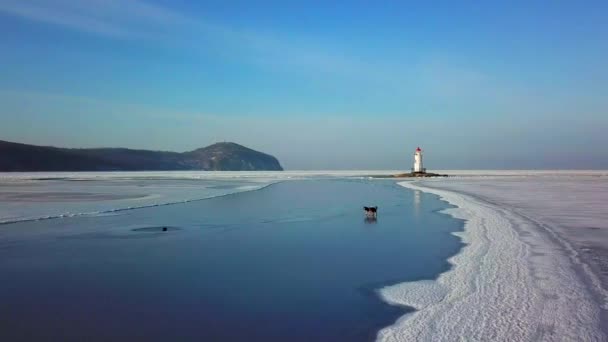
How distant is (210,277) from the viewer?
6941 millimetres

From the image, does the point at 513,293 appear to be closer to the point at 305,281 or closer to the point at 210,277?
the point at 305,281

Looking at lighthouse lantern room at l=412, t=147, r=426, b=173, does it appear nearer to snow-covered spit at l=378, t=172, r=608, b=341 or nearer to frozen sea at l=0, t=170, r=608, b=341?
frozen sea at l=0, t=170, r=608, b=341

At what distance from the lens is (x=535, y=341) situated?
427 cm

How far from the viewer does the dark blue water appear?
4.79m

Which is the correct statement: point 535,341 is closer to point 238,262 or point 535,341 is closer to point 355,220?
point 238,262

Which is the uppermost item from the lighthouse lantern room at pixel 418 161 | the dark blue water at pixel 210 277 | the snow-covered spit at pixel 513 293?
the lighthouse lantern room at pixel 418 161

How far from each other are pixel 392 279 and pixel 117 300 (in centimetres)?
352

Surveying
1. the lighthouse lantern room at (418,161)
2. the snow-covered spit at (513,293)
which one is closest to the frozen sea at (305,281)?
the snow-covered spit at (513,293)

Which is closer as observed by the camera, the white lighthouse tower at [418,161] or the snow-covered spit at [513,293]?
the snow-covered spit at [513,293]

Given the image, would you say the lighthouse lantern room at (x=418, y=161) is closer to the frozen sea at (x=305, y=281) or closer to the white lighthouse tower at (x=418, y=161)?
the white lighthouse tower at (x=418, y=161)

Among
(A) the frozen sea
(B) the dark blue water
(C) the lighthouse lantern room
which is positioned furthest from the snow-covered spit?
(C) the lighthouse lantern room

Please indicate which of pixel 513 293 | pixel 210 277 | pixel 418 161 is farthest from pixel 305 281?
pixel 418 161

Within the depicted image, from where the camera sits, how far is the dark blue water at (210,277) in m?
4.79

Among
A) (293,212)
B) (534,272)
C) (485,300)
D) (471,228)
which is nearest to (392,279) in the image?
(485,300)
